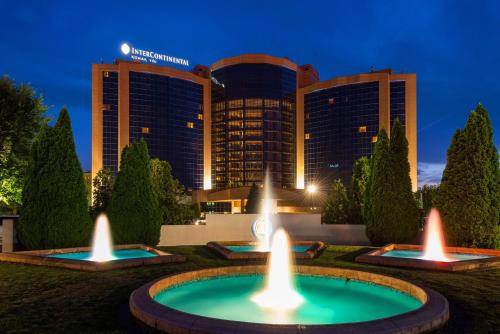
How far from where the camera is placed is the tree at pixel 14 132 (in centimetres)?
1877

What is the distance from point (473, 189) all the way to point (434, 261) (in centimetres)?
588

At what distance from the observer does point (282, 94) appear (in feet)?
279

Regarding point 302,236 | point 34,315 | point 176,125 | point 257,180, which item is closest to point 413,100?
point 257,180

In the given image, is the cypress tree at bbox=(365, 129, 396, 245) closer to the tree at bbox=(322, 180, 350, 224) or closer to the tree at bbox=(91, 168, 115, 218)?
the tree at bbox=(322, 180, 350, 224)

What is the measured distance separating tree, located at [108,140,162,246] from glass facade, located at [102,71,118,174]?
55.8 metres

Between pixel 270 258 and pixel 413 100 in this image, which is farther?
pixel 413 100

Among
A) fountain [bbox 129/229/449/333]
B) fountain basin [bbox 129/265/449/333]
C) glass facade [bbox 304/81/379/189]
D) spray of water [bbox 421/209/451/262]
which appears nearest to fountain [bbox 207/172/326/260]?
fountain [bbox 129/229/449/333]

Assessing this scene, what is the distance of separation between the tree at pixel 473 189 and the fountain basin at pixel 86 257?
36.9 ft

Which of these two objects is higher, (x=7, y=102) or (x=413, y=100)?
(x=413, y=100)

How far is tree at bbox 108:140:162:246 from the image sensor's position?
665 inches

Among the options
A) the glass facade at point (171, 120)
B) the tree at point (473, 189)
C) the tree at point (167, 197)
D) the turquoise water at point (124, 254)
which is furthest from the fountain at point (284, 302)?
the glass facade at point (171, 120)

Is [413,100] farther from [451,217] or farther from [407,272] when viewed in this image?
[407,272]

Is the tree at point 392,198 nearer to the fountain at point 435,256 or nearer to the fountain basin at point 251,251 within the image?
the fountain at point 435,256

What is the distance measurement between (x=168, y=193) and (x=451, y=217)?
15.0 m
